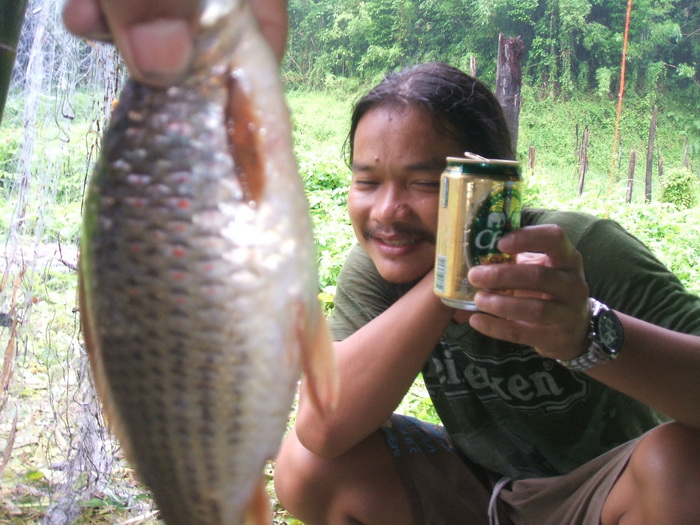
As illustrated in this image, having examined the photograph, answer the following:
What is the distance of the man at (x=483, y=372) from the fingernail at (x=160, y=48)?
66 cm

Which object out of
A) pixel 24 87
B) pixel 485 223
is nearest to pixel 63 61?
pixel 24 87

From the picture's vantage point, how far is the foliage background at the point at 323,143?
181cm

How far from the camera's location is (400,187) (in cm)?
134

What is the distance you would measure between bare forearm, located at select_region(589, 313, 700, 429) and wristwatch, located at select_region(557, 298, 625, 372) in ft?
0.12

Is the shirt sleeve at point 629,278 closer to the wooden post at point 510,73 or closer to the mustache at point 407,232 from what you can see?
the mustache at point 407,232

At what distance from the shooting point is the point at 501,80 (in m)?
4.98

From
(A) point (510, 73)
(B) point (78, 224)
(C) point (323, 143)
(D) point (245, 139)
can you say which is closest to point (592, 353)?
(D) point (245, 139)

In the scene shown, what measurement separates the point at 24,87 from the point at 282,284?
5.73 ft

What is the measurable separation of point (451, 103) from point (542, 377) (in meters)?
0.63

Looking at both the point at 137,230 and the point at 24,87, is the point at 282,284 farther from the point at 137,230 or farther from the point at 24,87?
the point at 24,87

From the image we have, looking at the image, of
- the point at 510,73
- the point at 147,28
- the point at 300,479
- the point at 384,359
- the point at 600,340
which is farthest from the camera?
the point at 510,73

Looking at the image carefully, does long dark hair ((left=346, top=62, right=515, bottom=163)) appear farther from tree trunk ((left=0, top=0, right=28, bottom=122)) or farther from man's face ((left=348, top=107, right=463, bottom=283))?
tree trunk ((left=0, top=0, right=28, bottom=122))

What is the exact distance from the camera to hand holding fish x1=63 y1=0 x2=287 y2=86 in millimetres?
394

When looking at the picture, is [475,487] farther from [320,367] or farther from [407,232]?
[320,367]
